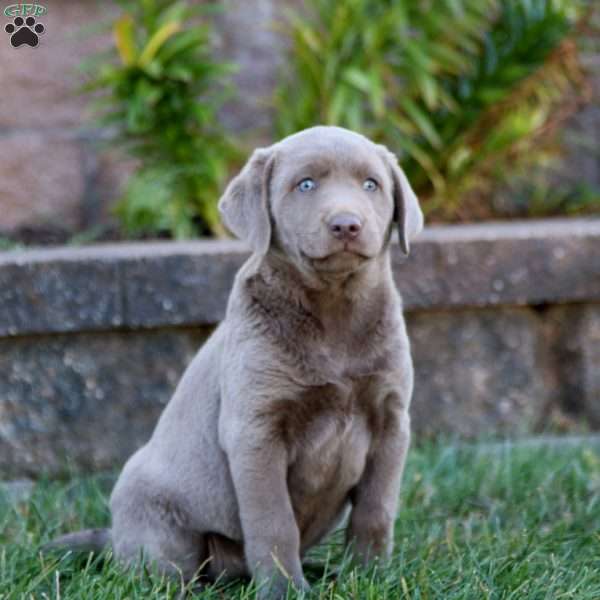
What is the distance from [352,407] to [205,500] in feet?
1.62

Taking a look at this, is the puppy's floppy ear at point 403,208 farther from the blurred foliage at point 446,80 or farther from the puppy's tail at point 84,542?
the blurred foliage at point 446,80

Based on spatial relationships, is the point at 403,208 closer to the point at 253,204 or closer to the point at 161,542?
the point at 253,204

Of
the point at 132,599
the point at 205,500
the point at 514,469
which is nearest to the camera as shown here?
the point at 132,599

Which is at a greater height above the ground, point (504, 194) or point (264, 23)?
point (264, 23)

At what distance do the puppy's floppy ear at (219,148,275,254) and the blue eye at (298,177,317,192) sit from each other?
0.12 m

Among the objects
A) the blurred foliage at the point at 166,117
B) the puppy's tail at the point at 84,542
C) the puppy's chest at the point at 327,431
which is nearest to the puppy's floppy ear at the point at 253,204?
the puppy's chest at the point at 327,431

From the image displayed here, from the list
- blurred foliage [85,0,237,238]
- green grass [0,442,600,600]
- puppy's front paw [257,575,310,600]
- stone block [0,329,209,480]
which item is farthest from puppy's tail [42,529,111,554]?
blurred foliage [85,0,237,238]

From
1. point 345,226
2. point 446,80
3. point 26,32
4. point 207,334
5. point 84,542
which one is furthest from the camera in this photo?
point 446,80

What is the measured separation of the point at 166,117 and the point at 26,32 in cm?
82

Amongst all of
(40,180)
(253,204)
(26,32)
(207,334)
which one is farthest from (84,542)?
(26,32)

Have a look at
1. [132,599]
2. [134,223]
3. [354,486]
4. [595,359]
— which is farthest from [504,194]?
[132,599]

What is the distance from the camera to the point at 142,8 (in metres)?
5.39

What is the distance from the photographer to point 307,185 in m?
3.00

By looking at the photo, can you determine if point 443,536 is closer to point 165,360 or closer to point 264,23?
point 165,360
